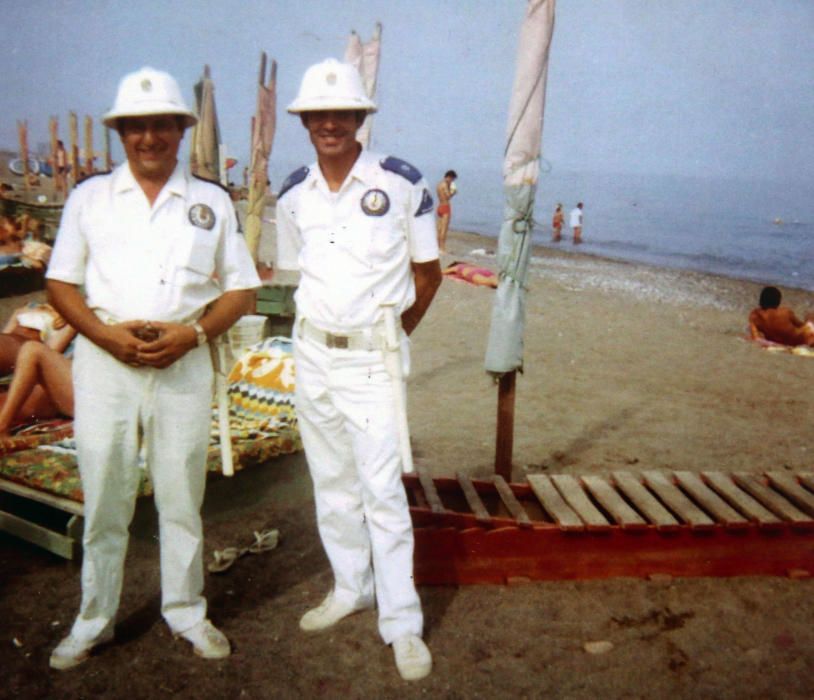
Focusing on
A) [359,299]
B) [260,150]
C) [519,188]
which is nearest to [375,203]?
[359,299]

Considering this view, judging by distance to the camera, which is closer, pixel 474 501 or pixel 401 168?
pixel 401 168

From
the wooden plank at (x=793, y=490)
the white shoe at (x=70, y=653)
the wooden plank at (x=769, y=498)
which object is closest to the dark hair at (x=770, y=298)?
the wooden plank at (x=793, y=490)

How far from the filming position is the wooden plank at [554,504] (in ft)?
12.8

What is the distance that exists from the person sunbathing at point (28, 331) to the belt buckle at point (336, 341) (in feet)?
9.37

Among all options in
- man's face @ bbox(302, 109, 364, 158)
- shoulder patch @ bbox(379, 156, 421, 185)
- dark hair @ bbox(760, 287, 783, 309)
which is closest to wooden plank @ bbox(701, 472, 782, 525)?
shoulder patch @ bbox(379, 156, 421, 185)

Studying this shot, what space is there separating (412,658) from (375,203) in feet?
6.36

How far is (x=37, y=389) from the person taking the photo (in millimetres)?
4957

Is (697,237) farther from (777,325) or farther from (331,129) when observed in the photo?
(331,129)

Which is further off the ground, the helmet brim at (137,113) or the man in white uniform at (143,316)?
the helmet brim at (137,113)

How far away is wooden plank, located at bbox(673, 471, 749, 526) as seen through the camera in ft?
13.2

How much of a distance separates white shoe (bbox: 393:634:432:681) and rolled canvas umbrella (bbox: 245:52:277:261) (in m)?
6.63

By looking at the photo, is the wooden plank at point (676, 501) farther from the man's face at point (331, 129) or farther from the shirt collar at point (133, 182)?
the shirt collar at point (133, 182)

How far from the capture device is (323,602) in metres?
3.70

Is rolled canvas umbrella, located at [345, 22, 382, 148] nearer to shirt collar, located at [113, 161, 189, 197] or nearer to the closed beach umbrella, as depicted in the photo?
the closed beach umbrella
